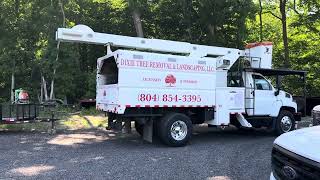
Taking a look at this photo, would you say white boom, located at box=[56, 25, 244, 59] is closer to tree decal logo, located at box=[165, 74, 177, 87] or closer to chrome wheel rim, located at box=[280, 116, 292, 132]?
tree decal logo, located at box=[165, 74, 177, 87]

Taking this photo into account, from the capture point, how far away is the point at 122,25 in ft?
99.3

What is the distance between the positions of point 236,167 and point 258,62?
6414 millimetres

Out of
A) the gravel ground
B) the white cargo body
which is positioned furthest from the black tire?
the white cargo body

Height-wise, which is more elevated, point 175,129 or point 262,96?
point 262,96

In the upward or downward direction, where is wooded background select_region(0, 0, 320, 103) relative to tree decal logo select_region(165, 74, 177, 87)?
upward

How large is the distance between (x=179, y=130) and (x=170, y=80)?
4.66ft

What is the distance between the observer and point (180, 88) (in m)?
12.1

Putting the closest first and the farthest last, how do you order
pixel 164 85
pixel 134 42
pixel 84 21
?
pixel 164 85, pixel 134 42, pixel 84 21

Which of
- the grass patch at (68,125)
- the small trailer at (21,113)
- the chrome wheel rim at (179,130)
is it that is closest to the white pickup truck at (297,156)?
the chrome wheel rim at (179,130)

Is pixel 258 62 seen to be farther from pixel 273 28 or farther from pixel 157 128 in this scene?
pixel 273 28

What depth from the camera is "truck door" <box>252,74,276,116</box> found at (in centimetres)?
1398

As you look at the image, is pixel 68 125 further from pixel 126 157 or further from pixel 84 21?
pixel 84 21

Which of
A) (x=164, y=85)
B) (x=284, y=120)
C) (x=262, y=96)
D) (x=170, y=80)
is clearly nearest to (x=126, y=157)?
(x=164, y=85)

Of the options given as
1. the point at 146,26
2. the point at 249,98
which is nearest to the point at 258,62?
the point at 249,98
